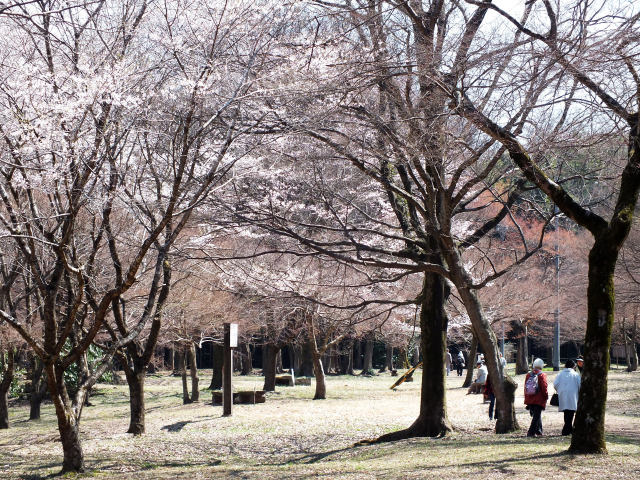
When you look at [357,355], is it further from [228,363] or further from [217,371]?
[228,363]

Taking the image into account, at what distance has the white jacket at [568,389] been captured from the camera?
9991 millimetres

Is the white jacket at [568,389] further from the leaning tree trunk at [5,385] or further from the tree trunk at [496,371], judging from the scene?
the leaning tree trunk at [5,385]

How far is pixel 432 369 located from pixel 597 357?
526 cm

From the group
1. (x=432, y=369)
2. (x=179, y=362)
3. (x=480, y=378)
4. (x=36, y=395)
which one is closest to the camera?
(x=432, y=369)

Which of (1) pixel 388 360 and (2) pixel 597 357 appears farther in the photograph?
(1) pixel 388 360

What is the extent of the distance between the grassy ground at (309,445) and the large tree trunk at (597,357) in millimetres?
239

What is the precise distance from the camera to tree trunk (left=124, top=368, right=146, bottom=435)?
44.4 ft

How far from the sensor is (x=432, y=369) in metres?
12.3

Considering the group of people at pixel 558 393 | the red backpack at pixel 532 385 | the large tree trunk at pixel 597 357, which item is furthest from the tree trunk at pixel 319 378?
the large tree trunk at pixel 597 357

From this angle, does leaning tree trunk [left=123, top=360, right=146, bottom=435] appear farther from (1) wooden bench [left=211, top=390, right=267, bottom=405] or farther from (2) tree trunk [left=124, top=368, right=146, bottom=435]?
(1) wooden bench [left=211, top=390, right=267, bottom=405]

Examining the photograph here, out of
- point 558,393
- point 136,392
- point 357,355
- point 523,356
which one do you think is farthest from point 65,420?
point 357,355

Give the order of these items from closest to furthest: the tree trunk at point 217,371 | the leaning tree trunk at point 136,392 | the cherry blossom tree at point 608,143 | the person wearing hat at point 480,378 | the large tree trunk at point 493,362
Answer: the cherry blossom tree at point 608,143 < the large tree trunk at point 493,362 < the leaning tree trunk at point 136,392 < the person wearing hat at point 480,378 < the tree trunk at point 217,371

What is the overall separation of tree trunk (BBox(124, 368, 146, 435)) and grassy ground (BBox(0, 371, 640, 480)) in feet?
0.80

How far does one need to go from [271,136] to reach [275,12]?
2.14 metres
